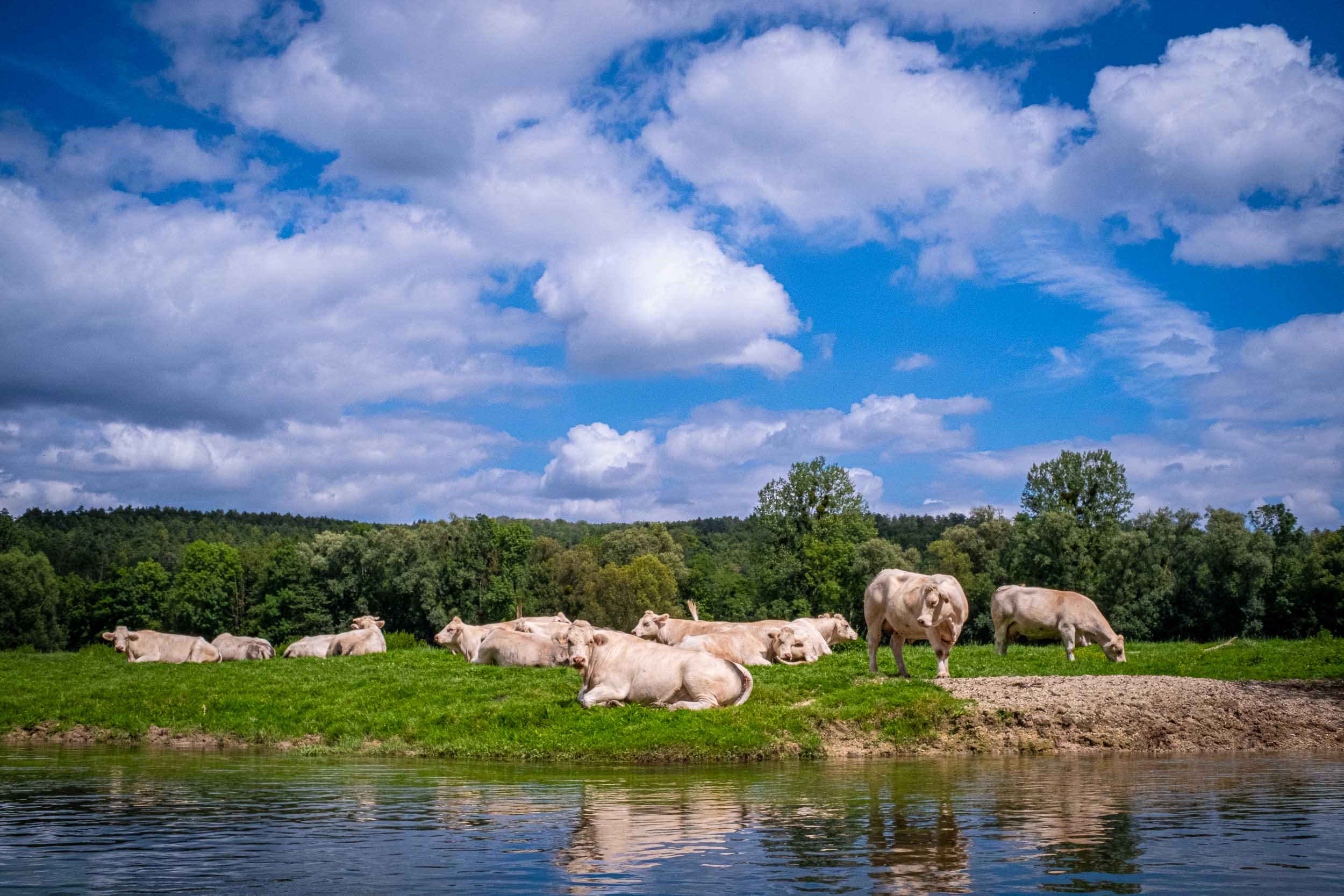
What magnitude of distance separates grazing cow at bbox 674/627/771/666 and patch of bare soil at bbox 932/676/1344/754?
745 centimetres

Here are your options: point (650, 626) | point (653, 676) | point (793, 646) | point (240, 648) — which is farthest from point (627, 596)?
point (653, 676)

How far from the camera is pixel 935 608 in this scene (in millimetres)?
18109

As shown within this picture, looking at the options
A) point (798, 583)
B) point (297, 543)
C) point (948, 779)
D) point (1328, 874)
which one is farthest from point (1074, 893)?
point (297, 543)

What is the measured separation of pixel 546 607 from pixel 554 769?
9150 centimetres

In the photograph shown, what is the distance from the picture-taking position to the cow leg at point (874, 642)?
19766 millimetres

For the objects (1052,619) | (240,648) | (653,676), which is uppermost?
(1052,619)

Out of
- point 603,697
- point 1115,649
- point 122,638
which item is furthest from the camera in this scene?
point 122,638

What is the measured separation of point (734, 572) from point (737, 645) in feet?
359

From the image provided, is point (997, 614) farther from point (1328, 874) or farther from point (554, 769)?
point (1328, 874)

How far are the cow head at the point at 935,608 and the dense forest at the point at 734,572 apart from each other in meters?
44.8

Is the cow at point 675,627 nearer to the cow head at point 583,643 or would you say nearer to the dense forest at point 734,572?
the cow head at point 583,643

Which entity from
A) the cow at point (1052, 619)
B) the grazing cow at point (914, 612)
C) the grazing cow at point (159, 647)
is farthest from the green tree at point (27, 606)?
the grazing cow at point (914, 612)

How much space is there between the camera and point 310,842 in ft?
26.9

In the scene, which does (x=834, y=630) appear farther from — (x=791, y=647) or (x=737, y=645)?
(x=737, y=645)
